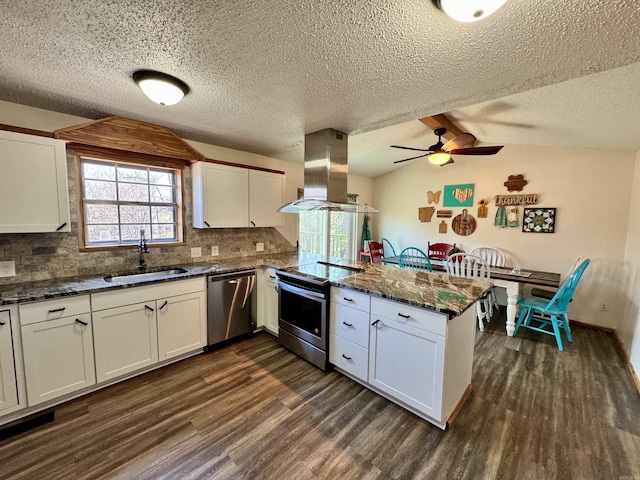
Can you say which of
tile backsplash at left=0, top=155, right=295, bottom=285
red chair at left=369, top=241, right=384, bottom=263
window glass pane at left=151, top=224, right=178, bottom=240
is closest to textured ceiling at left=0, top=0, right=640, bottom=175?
tile backsplash at left=0, top=155, right=295, bottom=285

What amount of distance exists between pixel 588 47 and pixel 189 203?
3.34m

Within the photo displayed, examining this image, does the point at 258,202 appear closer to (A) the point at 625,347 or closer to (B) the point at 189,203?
(B) the point at 189,203

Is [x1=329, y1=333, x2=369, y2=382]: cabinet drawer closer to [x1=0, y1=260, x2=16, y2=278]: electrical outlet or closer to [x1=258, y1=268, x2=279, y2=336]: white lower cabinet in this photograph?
[x1=258, y1=268, x2=279, y2=336]: white lower cabinet

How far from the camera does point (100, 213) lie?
2490 mm

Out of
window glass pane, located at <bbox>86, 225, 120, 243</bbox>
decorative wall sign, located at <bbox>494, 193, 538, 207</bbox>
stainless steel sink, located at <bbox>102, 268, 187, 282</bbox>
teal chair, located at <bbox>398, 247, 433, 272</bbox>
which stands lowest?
teal chair, located at <bbox>398, 247, 433, 272</bbox>

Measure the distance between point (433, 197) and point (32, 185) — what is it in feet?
17.2

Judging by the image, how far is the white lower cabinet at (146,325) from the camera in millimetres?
2094

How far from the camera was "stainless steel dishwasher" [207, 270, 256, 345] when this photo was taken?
271 cm

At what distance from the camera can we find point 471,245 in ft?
14.9

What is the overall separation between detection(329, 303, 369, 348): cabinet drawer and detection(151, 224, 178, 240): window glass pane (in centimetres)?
199

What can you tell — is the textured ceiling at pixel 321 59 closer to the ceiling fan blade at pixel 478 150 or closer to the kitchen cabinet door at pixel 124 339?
the ceiling fan blade at pixel 478 150

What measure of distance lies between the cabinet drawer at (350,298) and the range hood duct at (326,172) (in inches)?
35.2

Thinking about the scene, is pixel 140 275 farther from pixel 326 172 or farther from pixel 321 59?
pixel 321 59

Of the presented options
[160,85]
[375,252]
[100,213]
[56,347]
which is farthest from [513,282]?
[100,213]
